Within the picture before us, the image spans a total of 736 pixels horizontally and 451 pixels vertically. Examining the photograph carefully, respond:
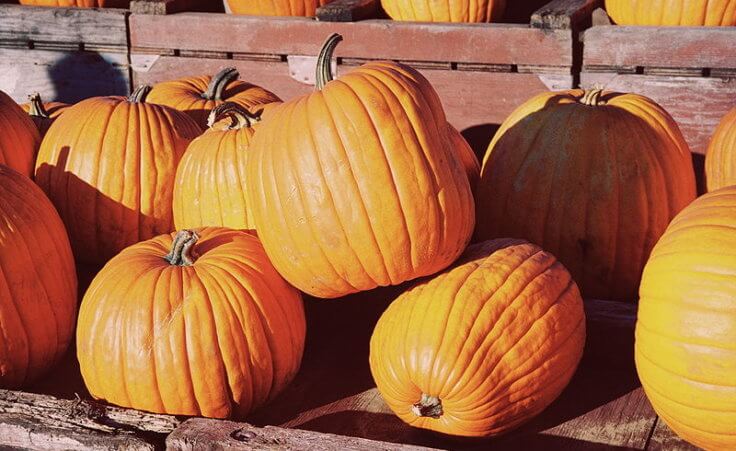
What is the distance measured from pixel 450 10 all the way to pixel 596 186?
1.74m

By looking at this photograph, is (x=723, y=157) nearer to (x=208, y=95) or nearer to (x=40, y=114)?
(x=208, y=95)

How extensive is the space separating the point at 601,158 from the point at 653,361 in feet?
2.75

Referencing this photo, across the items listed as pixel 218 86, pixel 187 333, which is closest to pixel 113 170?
pixel 218 86

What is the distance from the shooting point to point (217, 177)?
9.55 feet

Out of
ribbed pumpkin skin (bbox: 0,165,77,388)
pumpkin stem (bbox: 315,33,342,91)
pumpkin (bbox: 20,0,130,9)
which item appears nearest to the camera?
pumpkin stem (bbox: 315,33,342,91)

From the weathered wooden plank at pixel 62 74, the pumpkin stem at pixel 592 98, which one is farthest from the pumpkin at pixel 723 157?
the weathered wooden plank at pixel 62 74

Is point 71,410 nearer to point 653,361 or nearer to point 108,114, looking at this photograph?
point 108,114

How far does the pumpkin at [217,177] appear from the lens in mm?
2904

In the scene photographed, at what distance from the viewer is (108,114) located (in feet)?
10.5

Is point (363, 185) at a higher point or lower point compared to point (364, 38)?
lower

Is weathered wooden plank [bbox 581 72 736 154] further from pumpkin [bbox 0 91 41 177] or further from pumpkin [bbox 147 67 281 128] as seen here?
pumpkin [bbox 0 91 41 177]

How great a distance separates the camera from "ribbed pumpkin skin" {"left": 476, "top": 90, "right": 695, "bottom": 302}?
291 cm

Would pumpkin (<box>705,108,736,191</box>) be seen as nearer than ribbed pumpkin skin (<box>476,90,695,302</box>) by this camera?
No

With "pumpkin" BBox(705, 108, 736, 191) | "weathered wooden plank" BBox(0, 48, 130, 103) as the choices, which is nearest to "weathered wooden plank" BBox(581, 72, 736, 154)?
"pumpkin" BBox(705, 108, 736, 191)
